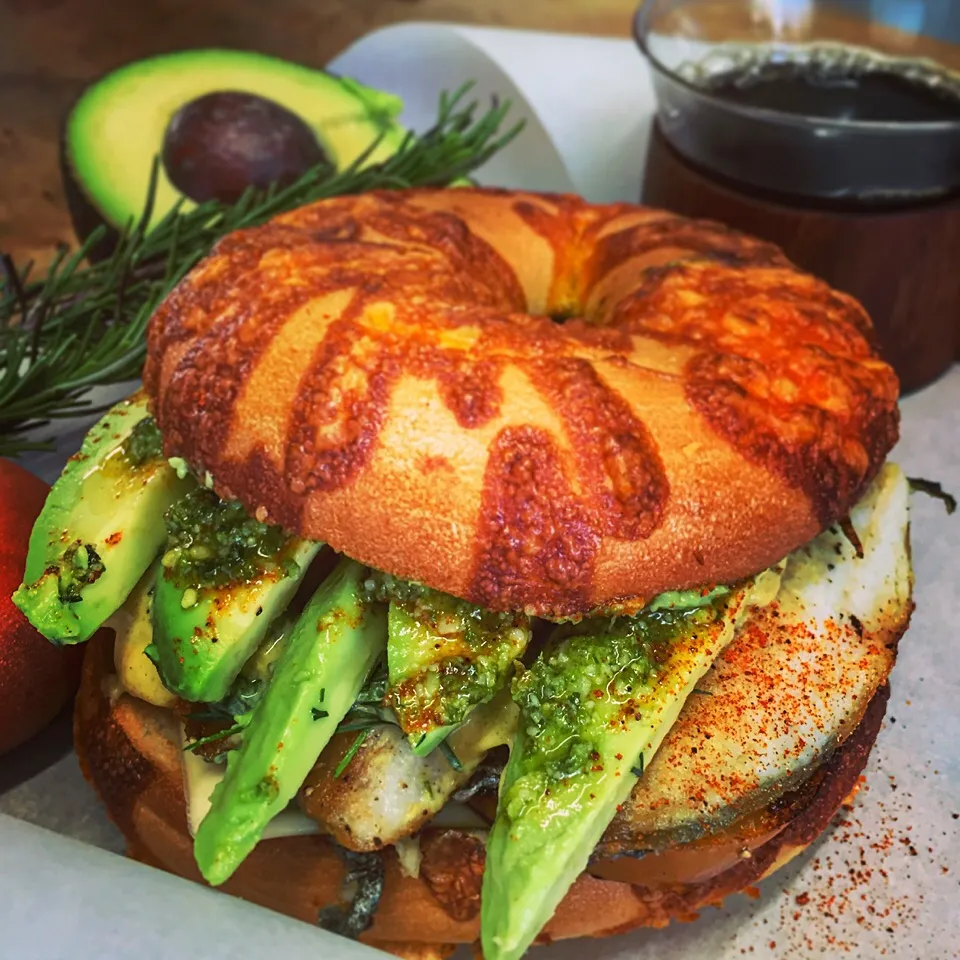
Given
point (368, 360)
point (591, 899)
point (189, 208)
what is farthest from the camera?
point (189, 208)

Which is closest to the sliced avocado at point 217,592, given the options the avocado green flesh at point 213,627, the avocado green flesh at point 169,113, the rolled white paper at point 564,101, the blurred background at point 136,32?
the avocado green flesh at point 213,627

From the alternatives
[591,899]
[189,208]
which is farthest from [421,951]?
[189,208]

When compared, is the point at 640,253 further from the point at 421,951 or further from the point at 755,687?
the point at 421,951

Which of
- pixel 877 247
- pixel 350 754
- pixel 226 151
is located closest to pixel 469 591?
pixel 350 754

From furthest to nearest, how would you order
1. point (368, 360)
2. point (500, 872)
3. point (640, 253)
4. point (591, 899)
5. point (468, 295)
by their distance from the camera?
point (640, 253), point (468, 295), point (591, 899), point (368, 360), point (500, 872)

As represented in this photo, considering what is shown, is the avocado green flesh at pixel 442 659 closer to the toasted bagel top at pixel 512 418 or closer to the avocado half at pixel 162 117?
the toasted bagel top at pixel 512 418

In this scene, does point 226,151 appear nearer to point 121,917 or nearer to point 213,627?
point 213,627

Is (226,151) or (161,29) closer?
(226,151)
